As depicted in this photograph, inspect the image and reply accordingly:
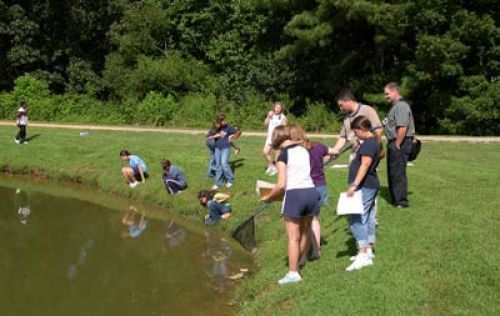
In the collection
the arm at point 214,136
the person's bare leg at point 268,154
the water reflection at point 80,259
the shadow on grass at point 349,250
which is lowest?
the water reflection at point 80,259

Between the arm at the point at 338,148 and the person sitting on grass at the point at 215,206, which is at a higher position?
the arm at the point at 338,148

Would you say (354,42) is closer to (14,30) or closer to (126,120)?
(126,120)

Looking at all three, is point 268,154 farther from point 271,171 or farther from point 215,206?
point 215,206

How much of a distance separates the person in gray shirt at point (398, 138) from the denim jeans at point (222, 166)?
17.6ft

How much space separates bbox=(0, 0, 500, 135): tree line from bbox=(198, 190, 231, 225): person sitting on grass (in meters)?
16.2

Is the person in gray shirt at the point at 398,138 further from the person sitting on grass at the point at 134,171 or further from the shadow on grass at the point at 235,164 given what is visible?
the person sitting on grass at the point at 134,171

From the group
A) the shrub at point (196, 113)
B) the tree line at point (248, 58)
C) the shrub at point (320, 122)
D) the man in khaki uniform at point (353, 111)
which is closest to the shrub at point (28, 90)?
the tree line at point (248, 58)

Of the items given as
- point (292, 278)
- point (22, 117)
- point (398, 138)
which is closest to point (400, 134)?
point (398, 138)

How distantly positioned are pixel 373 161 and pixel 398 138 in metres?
1.84

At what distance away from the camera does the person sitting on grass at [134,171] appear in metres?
16.6

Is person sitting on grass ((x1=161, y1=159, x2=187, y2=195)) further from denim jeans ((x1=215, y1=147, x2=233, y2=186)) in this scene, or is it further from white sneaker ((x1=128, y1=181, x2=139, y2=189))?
white sneaker ((x1=128, y1=181, x2=139, y2=189))

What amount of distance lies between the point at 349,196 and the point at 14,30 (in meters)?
35.8

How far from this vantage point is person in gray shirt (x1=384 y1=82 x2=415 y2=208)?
9.10m

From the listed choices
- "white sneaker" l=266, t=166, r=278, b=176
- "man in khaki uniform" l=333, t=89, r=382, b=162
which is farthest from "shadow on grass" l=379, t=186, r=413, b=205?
"white sneaker" l=266, t=166, r=278, b=176
